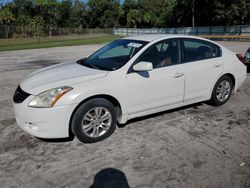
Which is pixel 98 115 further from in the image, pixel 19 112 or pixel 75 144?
pixel 19 112

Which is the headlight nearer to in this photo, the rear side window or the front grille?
the front grille

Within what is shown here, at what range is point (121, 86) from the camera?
12.7 ft

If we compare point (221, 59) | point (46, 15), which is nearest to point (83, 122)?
point (221, 59)

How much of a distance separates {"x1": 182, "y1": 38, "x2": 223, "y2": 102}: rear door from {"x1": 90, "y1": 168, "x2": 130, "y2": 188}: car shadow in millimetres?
2224

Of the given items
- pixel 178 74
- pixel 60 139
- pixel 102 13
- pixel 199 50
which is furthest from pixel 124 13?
pixel 60 139

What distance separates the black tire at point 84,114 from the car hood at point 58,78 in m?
0.37

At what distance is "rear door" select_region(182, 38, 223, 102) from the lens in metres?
4.59

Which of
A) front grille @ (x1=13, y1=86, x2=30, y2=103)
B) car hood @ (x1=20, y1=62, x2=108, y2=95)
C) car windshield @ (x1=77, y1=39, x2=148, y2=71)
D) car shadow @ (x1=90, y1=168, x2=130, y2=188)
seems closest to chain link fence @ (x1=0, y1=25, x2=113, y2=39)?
car windshield @ (x1=77, y1=39, x2=148, y2=71)

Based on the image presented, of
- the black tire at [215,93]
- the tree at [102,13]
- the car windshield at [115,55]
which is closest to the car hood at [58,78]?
the car windshield at [115,55]

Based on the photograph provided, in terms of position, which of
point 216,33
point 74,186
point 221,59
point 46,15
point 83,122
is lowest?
point 74,186

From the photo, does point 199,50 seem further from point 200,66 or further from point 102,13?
point 102,13

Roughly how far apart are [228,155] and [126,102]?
168 cm

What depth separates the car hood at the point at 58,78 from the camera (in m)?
3.61

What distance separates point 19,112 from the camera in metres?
3.60
